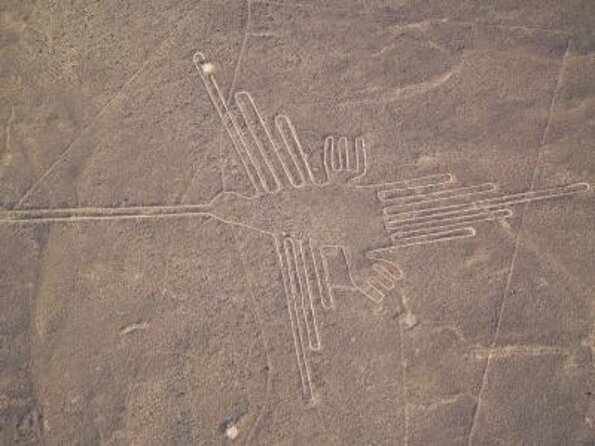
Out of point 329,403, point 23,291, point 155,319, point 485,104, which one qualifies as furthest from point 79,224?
point 485,104

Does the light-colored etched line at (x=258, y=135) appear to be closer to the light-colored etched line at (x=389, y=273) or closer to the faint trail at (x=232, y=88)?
the faint trail at (x=232, y=88)

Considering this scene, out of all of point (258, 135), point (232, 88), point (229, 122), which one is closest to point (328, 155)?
point (258, 135)

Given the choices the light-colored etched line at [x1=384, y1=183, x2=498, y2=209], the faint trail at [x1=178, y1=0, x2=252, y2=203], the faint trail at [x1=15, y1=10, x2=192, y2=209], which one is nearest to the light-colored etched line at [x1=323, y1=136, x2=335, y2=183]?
the light-colored etched line at [x1=384, y1=183, x2=498, y2=209]

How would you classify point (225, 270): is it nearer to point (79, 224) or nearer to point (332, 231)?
point (332, 231)

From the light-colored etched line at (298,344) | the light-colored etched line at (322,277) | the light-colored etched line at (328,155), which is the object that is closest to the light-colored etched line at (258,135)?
the light-colored etched line at (328,155)

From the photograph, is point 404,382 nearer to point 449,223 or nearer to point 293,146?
point 449,223

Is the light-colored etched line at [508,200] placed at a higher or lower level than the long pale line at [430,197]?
lower
